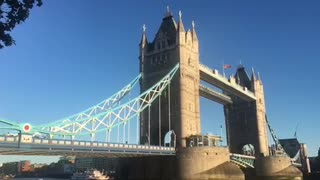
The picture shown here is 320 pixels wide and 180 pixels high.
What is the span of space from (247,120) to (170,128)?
3710cm

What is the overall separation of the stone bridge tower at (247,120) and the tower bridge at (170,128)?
282 millimetres

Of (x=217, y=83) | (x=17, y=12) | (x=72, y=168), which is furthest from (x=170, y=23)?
(x=72, y=168)

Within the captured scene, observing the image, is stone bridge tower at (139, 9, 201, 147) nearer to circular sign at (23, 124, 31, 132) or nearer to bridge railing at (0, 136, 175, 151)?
bridge railing at (0, 136, 175, 151)

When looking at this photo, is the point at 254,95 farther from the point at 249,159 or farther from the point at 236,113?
the point at 249,159

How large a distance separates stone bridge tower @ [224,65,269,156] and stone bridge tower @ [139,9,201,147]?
104 ft

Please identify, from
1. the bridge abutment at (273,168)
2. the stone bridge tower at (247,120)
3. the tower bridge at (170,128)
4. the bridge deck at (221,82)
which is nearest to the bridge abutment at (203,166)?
the tower bridge at (170,128)

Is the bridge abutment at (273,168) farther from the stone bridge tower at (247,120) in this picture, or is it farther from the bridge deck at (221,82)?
the bridge deck at (221,82)

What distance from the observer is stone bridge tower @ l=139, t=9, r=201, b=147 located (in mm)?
64688

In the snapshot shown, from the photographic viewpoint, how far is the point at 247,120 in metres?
96.4

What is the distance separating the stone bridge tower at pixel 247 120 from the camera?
94.1 m

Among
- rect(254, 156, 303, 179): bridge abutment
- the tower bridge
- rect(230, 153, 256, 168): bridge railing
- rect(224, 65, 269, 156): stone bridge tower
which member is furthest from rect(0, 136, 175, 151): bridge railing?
rect(224, 65, 269, 156): stone bridge tower

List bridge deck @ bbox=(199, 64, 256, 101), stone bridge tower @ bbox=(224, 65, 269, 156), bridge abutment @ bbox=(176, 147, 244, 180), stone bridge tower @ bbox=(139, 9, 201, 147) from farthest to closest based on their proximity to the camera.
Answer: stone bridge tower @ bbox=(224, 65, 269, 156) < bridge deck @ bbox=(199, 64, 256, 101) < stone bridge tower @ bbox=(139, 9, 201, 147) < bridge abutment @ bbox=(176, 147, 244, 180)

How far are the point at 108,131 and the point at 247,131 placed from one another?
53699mm

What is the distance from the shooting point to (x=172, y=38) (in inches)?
2788
